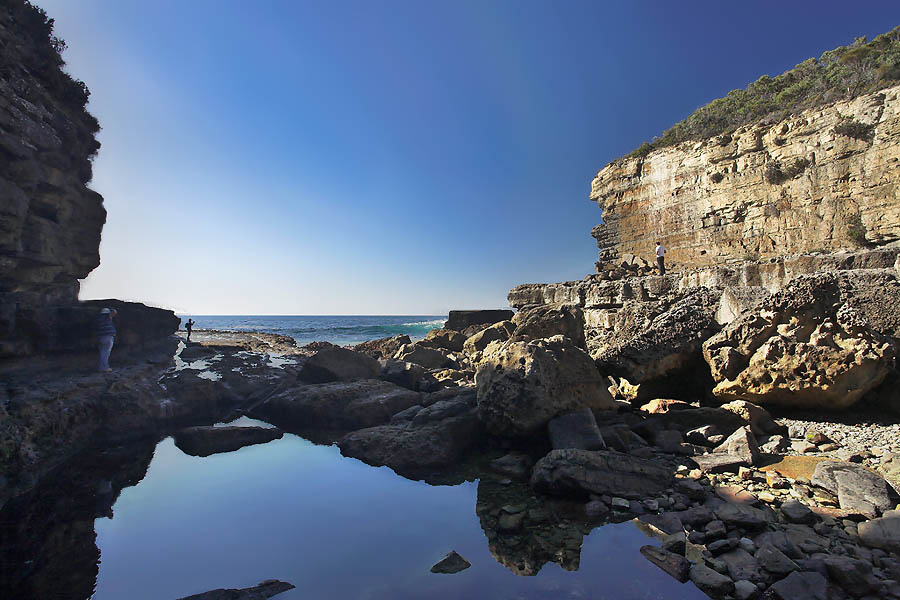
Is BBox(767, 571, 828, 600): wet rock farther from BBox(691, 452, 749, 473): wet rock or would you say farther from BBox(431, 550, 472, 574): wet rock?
BBox(431, 550, 472, 574): wet rock

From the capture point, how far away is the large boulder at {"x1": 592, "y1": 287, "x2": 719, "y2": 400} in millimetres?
5398

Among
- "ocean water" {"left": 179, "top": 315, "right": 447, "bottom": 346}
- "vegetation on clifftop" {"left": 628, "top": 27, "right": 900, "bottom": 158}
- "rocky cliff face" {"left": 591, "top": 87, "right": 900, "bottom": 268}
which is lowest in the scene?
"ocean water" {"left": 179, "top": 315, "right": 447, "bottom": 346}

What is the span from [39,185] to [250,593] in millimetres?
10614

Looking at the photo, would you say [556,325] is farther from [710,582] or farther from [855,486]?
[710,582]

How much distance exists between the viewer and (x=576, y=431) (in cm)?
412

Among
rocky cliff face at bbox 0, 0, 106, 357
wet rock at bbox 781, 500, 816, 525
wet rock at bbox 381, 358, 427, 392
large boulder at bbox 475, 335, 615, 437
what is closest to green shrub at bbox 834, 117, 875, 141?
large boulder at bbox 475, 335, 615, 437

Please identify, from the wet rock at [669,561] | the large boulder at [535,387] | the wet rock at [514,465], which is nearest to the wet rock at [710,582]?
the wet rock at [669,561]

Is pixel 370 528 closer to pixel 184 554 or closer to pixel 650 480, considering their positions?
pixel 184 554

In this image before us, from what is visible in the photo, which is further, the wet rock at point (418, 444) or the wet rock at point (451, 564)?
the wet rock at point (418, 444)

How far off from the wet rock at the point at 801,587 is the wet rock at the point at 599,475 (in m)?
1.20

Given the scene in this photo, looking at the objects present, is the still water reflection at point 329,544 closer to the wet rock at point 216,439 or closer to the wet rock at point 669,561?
the wet rock at point 669,561

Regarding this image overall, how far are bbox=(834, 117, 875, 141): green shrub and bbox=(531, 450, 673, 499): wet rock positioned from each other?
12710mm

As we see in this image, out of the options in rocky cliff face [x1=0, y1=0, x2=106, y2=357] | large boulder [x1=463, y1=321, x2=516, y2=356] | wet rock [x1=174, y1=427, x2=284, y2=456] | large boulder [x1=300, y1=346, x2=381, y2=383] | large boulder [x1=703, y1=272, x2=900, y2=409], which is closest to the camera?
large boulder [x1=703, y1=272, x2=900, y2=409]

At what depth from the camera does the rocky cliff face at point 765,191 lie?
32.4ft
